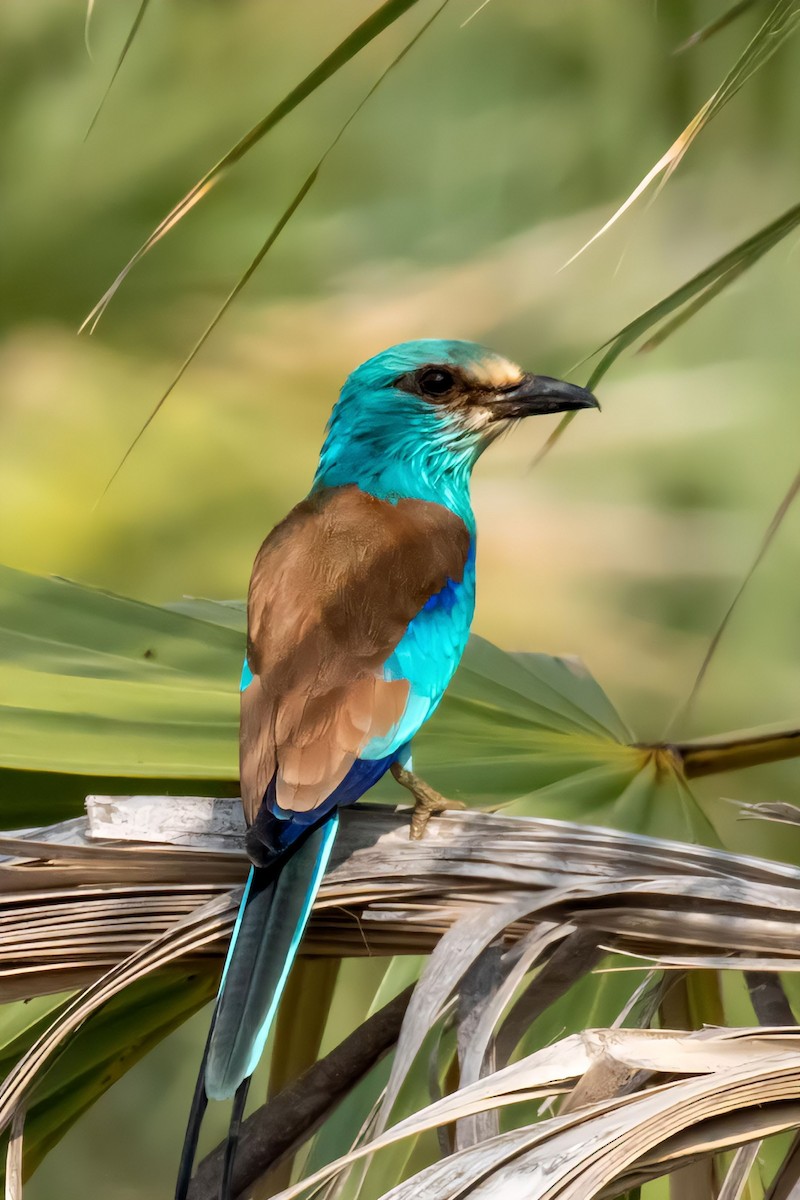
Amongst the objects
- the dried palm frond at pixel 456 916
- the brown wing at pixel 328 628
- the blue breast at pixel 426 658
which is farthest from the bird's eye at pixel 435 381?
the dried palm frond at pixel 456 916

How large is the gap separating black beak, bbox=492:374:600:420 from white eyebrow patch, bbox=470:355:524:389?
0.5 inches

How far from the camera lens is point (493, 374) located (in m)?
2.36

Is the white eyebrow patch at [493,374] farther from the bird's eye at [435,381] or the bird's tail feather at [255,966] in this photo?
the bird's tail feather at [255,966]

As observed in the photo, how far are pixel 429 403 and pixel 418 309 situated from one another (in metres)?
2.05

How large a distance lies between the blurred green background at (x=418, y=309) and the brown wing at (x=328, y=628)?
70.1 inches

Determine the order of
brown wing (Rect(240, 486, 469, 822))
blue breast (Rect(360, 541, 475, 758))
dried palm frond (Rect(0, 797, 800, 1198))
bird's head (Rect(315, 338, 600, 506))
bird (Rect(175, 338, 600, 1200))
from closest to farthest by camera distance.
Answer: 1. dried palm frond (Rect(0, 797, 800, 1198))
2. bird (Rect(175, 338, 600, 1200))
3. brown wing (Rect(240, 486, 469, 822))
4. blue breast (Rect(360, 541, 475, 758))
5. bird's head (Rect(315, 338, 600, 506))

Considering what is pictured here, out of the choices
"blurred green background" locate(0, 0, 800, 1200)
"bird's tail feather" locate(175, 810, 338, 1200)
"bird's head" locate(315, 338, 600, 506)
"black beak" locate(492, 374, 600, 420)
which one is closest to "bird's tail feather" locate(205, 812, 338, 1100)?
"bird's tail feather" locate(175, 810, 338, 1200)

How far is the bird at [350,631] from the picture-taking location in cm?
137

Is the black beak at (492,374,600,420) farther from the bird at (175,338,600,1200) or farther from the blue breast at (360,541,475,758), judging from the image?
the blue breast at (360,541,475,758)

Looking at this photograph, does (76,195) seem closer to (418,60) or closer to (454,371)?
(418,60)

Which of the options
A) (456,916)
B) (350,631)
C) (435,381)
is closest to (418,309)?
(435,381)

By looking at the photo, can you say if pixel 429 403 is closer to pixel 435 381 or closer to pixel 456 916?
pixel 435 381

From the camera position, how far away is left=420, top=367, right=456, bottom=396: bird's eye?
2.35 m

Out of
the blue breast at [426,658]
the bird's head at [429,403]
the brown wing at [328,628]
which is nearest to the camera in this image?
the brown wing at [328,628]
